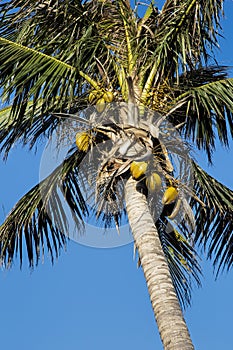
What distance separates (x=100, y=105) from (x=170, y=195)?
1157mm

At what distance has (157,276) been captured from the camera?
18.6 feet

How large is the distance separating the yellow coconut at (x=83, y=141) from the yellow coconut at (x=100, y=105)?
27 cm

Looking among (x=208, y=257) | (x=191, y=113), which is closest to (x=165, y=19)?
(x=191, y=113)

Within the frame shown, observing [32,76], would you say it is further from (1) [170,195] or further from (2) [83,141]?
(1) [170,195]

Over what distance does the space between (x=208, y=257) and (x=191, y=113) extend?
5.64 feet

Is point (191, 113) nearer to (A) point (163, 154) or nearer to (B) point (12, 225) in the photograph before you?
(A) point (163, 154)

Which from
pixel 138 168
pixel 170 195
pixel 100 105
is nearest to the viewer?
pixel 138 168

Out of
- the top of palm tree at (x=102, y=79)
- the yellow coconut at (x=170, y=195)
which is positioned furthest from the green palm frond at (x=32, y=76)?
the yellow coconut at (x=170, y=195)

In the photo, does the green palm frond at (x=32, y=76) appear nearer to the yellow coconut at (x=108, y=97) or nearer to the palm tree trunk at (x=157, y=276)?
the yellow coconut at (x=108, y=97)

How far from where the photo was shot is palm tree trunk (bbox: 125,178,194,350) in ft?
17.2

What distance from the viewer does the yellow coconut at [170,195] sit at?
21.0 ft

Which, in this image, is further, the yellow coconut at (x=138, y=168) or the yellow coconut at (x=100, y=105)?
the yellow coconut at (x=100, y=105)

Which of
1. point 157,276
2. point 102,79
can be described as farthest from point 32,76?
point 157,276

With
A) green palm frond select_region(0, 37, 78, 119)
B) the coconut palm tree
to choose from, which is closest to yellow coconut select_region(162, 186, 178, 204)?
the coconut palm tree
